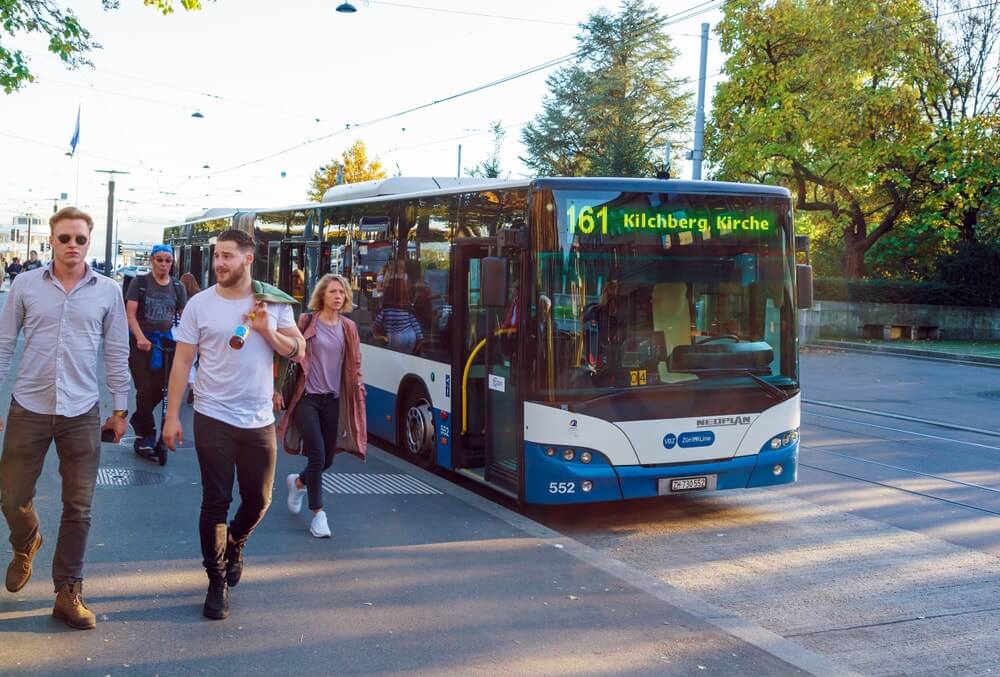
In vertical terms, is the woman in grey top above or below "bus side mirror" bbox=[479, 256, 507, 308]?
below

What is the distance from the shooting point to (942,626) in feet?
19.4

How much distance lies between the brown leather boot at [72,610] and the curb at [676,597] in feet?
9.90

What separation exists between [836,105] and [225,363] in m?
29.4

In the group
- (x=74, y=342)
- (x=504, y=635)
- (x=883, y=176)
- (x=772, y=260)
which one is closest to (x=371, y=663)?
(x=504, y=635)

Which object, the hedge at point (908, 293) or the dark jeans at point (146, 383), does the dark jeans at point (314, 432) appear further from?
the hedge at point (908, 293)

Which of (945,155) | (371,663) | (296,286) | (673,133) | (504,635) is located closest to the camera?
(371,663)

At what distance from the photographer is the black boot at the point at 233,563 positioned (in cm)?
570

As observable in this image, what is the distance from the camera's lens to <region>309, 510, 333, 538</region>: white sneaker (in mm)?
7164

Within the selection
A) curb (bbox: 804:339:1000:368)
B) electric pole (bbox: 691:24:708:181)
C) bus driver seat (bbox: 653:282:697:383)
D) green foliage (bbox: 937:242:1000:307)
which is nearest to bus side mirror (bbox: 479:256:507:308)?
bus driver seat (bbox: 653:282:697:383)

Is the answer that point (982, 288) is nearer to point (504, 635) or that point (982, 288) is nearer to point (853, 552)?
point (853, 552)

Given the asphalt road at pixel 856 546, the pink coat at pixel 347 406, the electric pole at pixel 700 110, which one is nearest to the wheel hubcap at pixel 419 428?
the asphalt road at pixel 856 546

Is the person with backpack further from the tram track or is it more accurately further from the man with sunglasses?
the tram track

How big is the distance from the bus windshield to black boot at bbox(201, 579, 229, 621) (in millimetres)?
3092

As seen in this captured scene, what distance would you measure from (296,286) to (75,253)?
9.66 m
